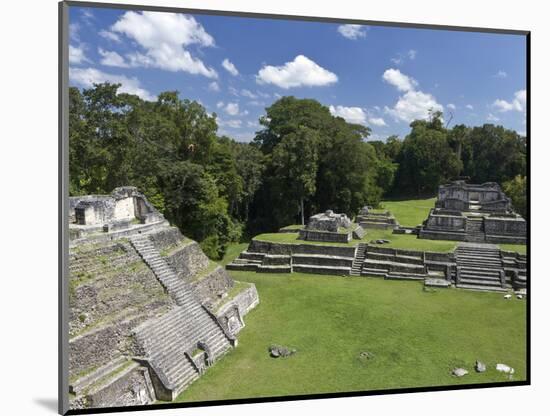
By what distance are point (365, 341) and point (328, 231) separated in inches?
346

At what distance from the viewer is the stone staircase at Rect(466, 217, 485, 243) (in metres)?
18.9

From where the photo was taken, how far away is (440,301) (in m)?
13.5

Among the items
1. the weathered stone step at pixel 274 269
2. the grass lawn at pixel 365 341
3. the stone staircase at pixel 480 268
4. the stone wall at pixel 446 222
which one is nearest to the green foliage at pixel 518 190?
the stone staircase at pixel 480 268

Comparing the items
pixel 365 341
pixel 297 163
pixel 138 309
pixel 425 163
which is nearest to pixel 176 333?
pixel 138 309

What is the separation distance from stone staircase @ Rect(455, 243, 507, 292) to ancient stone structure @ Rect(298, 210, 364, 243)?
420 centimetres

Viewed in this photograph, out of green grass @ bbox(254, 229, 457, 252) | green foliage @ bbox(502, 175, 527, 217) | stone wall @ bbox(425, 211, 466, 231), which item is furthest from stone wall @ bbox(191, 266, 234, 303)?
stone wall @ bbox(425, 211, 466, 231)

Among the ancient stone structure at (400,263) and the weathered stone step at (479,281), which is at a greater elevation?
the ancient stone structure at (400,263)

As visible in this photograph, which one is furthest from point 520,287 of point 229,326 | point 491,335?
point 229,326

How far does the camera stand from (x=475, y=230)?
19453mm

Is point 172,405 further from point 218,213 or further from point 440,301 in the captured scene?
point 218,213

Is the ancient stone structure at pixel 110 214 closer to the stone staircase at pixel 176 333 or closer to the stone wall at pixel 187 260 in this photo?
the stone staircase at pixel 176 333

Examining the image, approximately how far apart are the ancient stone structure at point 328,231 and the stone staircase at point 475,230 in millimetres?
4353

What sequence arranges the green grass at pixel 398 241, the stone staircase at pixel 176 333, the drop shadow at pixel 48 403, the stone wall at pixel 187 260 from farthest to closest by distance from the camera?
the green grass at pixel 398 241, the stone wall at pixel 187 260, the stone staircase at pixel 176 333, the drop shadow at pixel 48 403

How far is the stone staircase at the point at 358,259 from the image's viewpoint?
1703 centimetres
